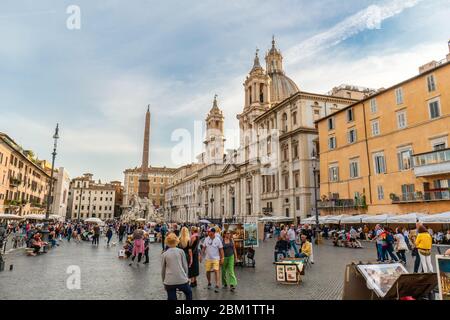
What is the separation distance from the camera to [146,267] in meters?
12.2

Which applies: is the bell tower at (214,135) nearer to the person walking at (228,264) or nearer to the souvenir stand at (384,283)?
the person walking at (228,264)

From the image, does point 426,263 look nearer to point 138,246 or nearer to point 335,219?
point 138,246

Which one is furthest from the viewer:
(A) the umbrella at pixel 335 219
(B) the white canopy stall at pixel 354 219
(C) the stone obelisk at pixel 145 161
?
(C) the stone obelisk at pixel 145 161

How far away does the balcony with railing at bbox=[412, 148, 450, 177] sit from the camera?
22031mm

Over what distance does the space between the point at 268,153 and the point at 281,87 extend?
19667mm

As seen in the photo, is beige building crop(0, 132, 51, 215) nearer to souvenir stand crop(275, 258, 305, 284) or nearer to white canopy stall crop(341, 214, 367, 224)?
white canopy stall crop(341, 214, 367, 224)

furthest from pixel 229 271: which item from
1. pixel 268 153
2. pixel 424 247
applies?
pixel 268 153

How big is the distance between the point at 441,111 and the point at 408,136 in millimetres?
3073

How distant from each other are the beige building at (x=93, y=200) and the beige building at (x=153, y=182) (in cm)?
604

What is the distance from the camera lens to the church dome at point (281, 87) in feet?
199

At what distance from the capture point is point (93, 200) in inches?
4210

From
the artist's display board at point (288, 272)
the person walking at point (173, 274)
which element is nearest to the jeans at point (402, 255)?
the artist's display board at point (288, 272)

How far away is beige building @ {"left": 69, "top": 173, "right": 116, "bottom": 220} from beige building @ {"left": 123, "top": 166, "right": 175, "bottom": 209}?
6037 millimetres

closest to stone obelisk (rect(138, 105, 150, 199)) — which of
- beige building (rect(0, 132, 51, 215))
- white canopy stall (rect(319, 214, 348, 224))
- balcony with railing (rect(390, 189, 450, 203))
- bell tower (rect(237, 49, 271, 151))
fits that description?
beige building (rect(0, 132, 51, 215))
